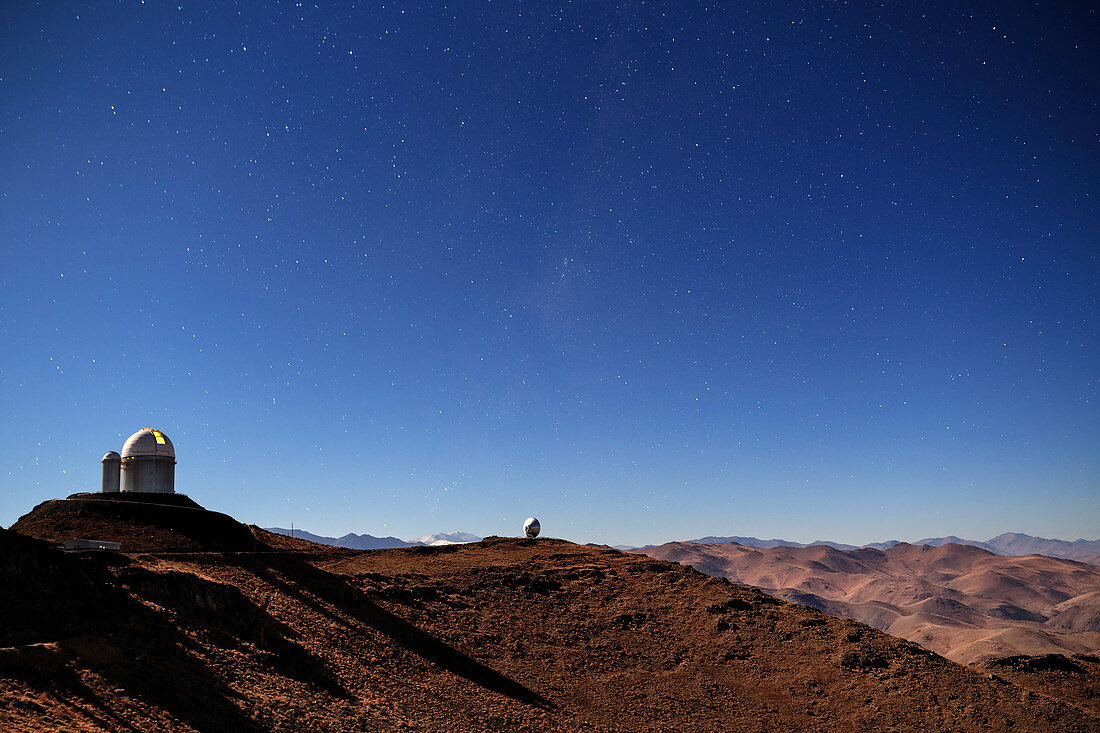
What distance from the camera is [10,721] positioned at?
33.4 feet

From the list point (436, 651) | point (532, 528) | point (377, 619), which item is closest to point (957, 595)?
point (532, 528)

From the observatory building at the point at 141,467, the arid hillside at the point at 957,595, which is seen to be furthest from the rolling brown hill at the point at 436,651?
the arid hillside at the point at 957,595

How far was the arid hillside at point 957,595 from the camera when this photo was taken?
9481cm

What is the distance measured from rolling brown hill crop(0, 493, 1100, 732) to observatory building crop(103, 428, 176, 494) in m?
3.36

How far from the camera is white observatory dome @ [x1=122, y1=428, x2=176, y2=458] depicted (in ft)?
109

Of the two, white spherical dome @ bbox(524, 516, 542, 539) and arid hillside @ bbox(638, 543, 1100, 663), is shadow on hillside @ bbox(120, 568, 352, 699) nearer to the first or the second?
white spherical dome @ bbox(524, 516, 542, 539)

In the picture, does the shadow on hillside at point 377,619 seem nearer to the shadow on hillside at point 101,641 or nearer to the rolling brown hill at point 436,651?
the rolling brown hill at point 436,651

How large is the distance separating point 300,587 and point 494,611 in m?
9.10

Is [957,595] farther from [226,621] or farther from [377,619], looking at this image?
[226,621]

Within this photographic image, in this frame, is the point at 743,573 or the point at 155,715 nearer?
the point at 155,715

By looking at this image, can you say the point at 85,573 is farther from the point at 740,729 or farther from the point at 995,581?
the point at 995,581

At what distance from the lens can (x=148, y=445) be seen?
1313 inches

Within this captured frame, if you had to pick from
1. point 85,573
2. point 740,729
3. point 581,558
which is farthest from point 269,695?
point 581,558

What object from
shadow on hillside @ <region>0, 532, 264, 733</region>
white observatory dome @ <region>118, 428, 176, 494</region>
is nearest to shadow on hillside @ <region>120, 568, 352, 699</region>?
shadow on hillside @ <region>0, 532, 264, 733</region>
